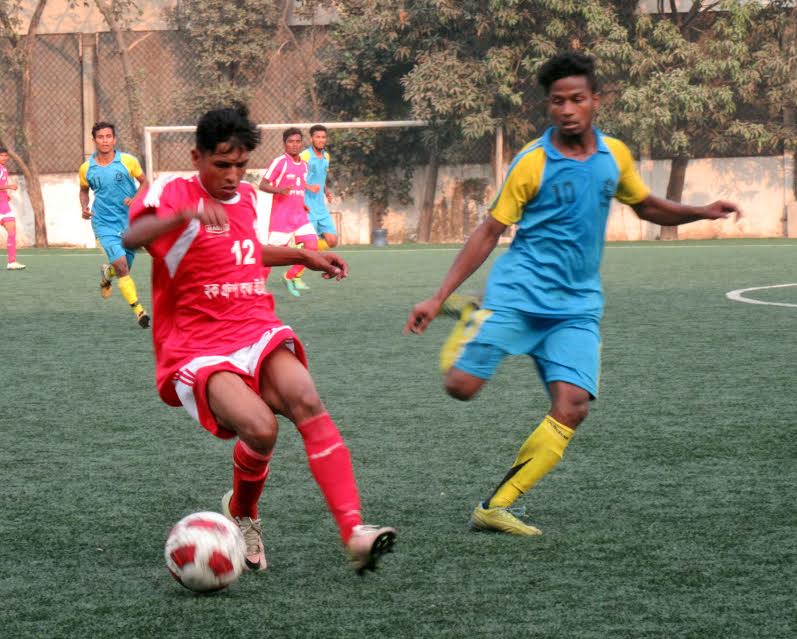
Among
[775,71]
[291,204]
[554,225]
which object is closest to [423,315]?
[554,225]

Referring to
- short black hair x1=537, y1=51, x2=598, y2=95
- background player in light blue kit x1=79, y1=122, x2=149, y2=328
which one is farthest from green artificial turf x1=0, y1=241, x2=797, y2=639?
background player in light blue kit x1=79, y1=122, x2=149, y2=328

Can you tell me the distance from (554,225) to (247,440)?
1353mm

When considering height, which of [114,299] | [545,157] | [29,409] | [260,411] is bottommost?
[114,299]

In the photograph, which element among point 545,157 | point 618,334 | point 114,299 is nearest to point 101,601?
point 545,157

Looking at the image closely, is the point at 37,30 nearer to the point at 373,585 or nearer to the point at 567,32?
the point at 567,32

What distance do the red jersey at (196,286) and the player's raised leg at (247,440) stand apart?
16 cm

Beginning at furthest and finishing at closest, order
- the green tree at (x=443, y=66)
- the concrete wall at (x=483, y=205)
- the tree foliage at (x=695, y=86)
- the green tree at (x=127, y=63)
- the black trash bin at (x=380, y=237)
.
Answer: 1. the green tree at (x=127, y=63)
2. the black trash bin at (x=380, y=237)
3. the concrete wall at (x=483, y=205)
4. the green tree at (x=443, y=66)
5. the tree foliage at (x=695, y=86)

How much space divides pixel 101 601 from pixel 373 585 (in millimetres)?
741

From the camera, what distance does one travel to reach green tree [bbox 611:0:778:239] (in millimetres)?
24359

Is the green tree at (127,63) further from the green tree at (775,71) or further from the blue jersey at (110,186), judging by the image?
the blue jersey at (110,186)

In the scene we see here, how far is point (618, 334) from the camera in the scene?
9984mm

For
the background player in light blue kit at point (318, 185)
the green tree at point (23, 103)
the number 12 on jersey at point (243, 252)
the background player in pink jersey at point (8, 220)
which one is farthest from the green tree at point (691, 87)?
the number 12 on jersey at point (243, 252)

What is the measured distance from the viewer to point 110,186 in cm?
1280

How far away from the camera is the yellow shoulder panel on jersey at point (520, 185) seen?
180 inches
